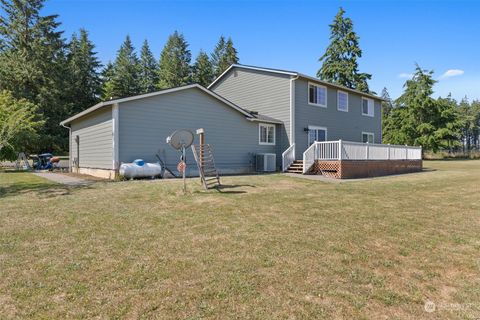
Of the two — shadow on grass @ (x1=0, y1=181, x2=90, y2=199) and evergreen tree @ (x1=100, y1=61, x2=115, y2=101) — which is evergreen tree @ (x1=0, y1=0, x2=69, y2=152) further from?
shadow on grass @ (x1=0, y1=181, x2=90, y2=199)

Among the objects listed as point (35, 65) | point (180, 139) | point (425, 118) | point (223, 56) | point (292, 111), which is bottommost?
point (180, 139)

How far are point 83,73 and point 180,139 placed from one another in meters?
41.4

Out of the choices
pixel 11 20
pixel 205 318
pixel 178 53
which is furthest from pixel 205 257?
pixel 178 53

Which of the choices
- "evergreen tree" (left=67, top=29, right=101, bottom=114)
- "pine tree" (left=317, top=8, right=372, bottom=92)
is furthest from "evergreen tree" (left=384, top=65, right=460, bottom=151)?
"evergreen tree" (left=67, top=29, right=101, bottom=114)

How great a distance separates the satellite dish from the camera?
10000 millimetres

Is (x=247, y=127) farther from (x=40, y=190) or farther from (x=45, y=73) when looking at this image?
(x=45, y=73)

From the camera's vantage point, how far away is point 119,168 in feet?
42.7

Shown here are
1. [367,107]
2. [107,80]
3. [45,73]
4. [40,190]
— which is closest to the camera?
[40,190]

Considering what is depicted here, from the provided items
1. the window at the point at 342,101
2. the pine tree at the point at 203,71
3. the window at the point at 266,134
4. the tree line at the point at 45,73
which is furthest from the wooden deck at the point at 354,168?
the pine tree at the point at 203,71

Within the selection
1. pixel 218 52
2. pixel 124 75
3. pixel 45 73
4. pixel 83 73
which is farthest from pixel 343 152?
pixel 218 52

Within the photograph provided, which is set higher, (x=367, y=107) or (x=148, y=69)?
(x=148, y=69)

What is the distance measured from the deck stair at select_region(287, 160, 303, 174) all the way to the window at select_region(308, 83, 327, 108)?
166 inches

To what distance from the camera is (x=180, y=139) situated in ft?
33.4

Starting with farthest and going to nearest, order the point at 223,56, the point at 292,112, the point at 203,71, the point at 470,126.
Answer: the point at 470,126, the point at 223,56, the point at 203,71, the point at 292,112
